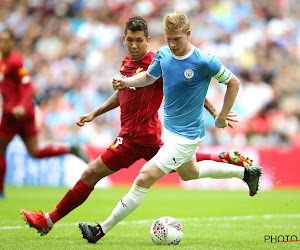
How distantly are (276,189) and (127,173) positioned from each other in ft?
12.9

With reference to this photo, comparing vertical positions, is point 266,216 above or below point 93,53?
below

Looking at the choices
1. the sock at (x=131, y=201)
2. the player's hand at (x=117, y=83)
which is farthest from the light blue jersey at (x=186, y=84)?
the sock at (x=131, y=201)

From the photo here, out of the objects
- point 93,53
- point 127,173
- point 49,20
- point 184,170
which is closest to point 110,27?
point 93,53

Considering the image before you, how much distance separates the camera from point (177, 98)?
6156mm

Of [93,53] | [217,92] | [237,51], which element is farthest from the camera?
[93,53]

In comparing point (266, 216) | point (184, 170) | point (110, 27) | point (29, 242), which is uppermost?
point (110, 27)

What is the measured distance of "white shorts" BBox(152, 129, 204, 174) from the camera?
6.09 m

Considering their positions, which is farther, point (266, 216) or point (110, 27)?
point (110, 27)

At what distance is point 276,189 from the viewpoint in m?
15.2

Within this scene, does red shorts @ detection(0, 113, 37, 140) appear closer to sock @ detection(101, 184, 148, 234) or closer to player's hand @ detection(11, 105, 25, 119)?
player's hand @ detection(11, 105, 25, 119)

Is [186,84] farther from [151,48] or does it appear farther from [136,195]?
[151,48]

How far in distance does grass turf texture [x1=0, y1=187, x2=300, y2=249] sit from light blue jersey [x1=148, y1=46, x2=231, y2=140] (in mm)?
1268

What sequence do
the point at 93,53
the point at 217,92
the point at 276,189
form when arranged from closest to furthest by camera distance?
1. the point at 276,189
2. the point at 217,92
3. the point at 93,53

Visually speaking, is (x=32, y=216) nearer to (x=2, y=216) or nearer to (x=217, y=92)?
(x=2, y=216)
